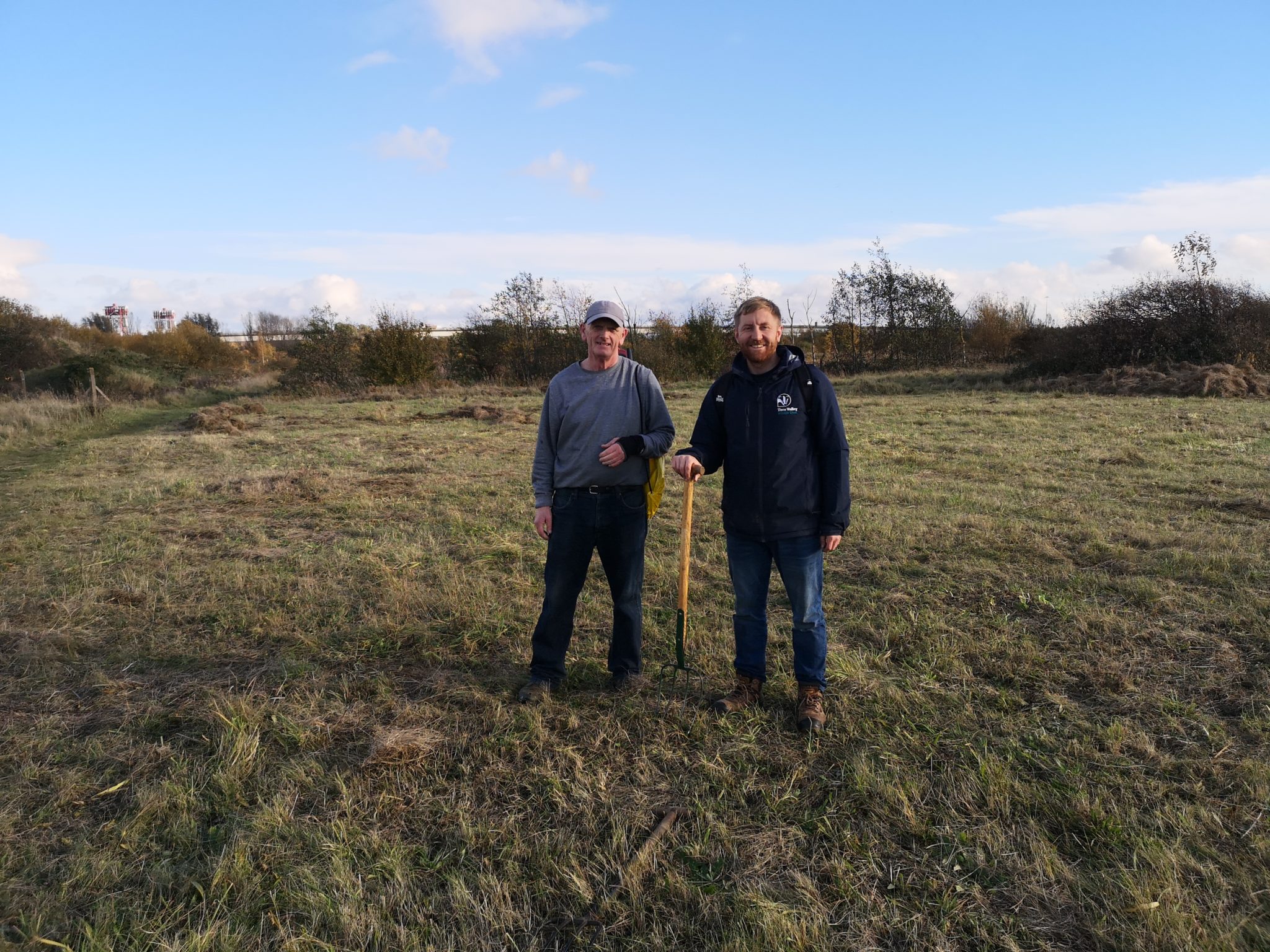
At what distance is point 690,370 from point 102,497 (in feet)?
82.2

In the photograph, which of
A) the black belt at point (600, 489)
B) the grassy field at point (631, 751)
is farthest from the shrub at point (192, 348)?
the black belt at point (600, 489)

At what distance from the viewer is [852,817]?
298 centimetres

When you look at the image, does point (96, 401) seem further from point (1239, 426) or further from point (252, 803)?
point (1239, 426)

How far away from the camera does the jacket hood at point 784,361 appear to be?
3.56 m

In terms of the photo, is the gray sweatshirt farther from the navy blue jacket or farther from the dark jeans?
the navy blue jacket

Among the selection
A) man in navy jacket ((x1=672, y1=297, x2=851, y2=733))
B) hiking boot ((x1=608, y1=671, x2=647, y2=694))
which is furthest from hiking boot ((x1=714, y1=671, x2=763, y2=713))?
hiking boot ((x1=608, y1=671, x2=647, y2=694))

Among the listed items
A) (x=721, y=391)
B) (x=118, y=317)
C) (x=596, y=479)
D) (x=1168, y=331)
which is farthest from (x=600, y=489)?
(x=118, y=317)

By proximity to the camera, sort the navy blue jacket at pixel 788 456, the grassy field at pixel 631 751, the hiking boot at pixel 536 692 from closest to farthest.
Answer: the grassy field at pixel 631 751 < the navy blue jacket at pixel 788 456 < the hiking boot at pixel 536 692

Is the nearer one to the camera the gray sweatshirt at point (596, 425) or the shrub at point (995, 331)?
the gray sweatshirt at point (596, 425)

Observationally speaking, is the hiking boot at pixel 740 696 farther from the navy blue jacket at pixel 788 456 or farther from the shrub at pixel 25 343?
the shrub at pixel 25 343

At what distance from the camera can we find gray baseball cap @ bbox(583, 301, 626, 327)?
3.76m

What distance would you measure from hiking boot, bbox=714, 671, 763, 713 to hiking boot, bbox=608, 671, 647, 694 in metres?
0.46

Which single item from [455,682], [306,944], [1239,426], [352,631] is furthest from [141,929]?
[1239,426]

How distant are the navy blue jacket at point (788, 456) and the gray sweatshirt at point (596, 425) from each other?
463 millimetres
